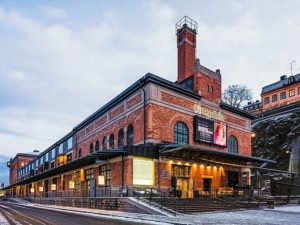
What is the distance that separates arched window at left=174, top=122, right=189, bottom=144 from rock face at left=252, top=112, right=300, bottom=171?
28.9 m

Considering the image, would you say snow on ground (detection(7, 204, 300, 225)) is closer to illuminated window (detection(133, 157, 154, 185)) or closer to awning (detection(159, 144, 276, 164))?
illuminated window (detection(133, 157, 154, 185))

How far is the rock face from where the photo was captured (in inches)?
→ 2218

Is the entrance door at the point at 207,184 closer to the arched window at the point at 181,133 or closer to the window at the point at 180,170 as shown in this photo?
the window at the point at 180,170

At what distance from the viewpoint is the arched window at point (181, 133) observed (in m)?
31.3

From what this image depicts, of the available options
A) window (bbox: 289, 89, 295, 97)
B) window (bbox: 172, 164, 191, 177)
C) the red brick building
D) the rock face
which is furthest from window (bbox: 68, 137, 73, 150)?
window (bbox: 289, 89, 295, 97)

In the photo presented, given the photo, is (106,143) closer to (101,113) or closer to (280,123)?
(101,113)

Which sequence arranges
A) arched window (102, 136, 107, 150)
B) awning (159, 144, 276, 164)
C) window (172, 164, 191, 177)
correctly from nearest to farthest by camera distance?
awning (159, 144, 276, 164) → window (172, 164, 191, 177) → arched window (102, 136, 107, 150)

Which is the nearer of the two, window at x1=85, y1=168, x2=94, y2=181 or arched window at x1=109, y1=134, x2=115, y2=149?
window at x1=85, y1=168, x2=94, y2=181

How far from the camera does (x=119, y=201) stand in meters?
24.4

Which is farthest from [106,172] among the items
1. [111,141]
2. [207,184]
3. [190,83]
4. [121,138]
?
[190,83]

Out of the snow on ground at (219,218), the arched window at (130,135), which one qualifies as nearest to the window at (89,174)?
the arched window at (130,135)

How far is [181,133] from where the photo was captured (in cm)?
3186

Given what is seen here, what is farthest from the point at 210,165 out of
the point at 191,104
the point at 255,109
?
the point at 255,109

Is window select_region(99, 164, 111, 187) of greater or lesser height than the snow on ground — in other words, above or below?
above
